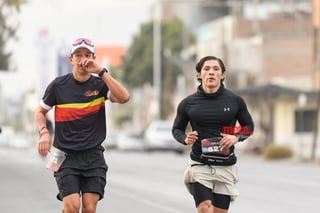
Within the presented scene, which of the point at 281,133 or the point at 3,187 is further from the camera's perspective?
the point at 281,133

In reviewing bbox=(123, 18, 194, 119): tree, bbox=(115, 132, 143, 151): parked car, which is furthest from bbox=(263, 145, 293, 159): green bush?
bbox=(123, 18, 194, 119): tree

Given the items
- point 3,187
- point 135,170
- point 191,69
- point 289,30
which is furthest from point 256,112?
point 3,187

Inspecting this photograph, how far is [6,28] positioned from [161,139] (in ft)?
53.0

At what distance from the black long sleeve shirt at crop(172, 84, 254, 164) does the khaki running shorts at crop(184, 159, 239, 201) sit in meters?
0.11

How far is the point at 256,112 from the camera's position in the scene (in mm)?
63969

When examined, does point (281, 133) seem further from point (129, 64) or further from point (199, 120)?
point (199, 120)

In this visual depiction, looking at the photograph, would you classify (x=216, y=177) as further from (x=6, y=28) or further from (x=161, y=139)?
(x=161, y=139)

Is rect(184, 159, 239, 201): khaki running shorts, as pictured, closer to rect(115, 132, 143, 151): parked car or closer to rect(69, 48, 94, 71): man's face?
rect(69, 48, 94, 71): man's face

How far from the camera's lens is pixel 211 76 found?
9.36m

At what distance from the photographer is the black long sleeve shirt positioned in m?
9.40

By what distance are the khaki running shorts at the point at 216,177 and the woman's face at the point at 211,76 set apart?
71cm

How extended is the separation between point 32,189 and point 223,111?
43.0 ft

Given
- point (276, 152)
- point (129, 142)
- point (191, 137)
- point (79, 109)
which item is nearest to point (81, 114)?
point (79, 109)

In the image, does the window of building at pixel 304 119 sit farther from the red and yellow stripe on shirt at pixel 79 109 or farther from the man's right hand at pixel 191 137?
the red and yellow stripe on shirt at pixel 79 109
